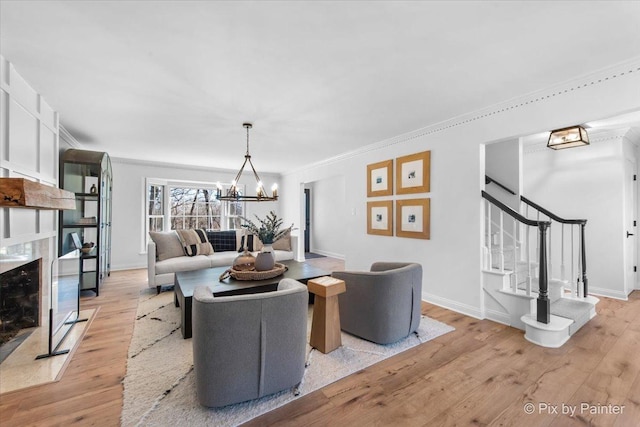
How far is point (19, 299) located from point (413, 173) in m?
4.46

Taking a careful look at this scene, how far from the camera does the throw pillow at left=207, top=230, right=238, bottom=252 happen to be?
5191 millimetres

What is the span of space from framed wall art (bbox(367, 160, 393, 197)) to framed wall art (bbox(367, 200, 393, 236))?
16 cm

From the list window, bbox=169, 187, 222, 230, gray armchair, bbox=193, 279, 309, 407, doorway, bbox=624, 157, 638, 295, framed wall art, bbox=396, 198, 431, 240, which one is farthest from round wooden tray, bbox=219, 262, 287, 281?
doorway, bbox=624, 157, 638, 295

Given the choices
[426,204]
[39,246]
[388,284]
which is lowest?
[388,284]

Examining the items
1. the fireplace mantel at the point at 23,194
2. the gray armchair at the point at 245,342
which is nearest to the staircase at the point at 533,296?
the gray armchair at the point at 245,342

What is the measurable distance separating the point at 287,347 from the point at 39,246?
102 inches

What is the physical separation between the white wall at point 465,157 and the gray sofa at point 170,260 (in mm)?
2505

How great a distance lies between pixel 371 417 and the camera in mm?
1600

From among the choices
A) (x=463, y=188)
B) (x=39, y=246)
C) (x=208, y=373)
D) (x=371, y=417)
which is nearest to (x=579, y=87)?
(x=463, y=188)

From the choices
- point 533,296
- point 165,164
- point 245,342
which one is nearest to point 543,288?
point 533,296

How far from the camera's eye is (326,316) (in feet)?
7.47

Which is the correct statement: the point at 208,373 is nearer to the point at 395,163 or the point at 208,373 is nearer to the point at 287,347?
the point at 287,347

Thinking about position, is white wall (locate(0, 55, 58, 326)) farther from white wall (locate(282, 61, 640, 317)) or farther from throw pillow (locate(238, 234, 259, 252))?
white wall (locate(282, 61, 640, 317))

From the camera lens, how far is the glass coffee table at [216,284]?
2.53 m
